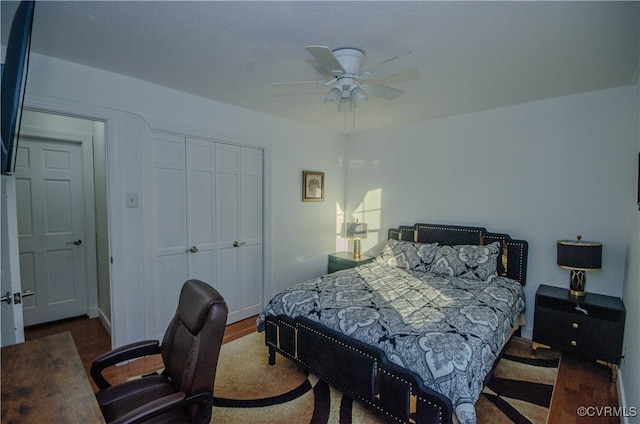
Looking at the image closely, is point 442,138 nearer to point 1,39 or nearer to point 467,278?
point 467,278

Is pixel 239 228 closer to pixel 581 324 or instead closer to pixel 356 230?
pixel 356 230

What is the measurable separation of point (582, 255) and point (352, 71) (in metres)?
2.49

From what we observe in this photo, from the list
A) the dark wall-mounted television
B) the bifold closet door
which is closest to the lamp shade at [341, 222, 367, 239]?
the bifold closet door

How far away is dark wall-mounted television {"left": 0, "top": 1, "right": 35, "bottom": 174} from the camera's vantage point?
1.22 metres

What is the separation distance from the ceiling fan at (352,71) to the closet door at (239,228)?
5.17ft

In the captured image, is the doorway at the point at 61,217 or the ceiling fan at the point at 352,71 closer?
the ceiling fan at the point at 352,71

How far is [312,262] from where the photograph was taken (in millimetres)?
4363

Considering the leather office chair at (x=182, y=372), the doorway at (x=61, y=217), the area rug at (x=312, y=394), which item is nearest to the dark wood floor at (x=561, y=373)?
the area rug at (x=312, y=394)

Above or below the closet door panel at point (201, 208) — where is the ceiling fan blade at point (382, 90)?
above

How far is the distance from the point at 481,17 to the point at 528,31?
1.20 ft

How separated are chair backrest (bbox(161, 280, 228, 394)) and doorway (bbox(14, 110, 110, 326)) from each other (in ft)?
7.81

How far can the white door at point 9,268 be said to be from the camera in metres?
1.70

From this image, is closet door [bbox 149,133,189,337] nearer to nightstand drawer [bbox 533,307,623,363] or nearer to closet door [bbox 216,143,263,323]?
closet door [bbox 216,143,263,323]

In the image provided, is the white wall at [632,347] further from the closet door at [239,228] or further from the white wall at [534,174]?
the closet door at [239,228]
